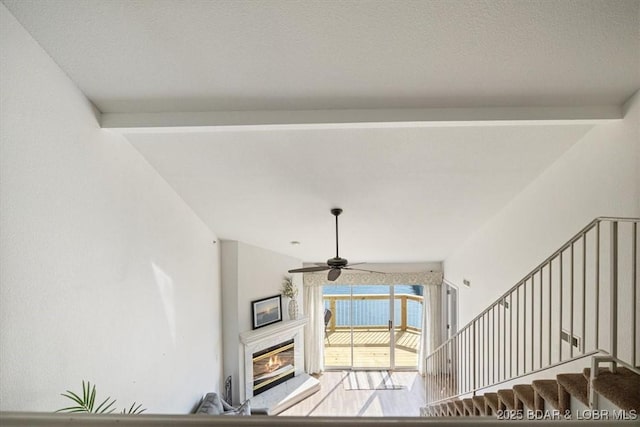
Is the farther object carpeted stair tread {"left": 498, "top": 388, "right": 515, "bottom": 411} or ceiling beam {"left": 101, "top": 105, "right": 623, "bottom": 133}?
carpeted stair tread {"left": 498, "top": 388, "right": 515, "bottom": 411}

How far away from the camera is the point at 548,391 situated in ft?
7.38

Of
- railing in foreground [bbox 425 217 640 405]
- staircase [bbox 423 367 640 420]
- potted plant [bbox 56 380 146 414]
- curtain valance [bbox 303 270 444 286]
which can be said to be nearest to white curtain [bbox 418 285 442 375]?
curtain valance [bbox 303 270 444 286]

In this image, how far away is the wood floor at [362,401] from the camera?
5832 millimetres

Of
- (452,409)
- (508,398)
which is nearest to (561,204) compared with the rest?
(508,398)

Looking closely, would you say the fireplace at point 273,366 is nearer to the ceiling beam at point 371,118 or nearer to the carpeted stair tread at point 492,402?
the carpeted stair tread at point 492,402

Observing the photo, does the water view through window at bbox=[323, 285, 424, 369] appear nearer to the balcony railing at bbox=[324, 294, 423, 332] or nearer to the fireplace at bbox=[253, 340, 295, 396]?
the balcony railing at bbox=[324, 294, 423, 332]

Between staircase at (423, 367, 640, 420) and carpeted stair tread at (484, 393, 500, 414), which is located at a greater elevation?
staircase at (423, 367, 640, 420)

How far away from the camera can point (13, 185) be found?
183 cm

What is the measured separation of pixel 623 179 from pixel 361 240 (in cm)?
369

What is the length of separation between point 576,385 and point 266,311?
5230 mm

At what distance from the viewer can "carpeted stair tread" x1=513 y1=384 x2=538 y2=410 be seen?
7.88 ft

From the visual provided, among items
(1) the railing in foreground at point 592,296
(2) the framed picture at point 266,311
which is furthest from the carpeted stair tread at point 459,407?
(2) the framed picture at point 266,311

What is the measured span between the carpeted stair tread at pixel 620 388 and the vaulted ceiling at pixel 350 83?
5.33ft

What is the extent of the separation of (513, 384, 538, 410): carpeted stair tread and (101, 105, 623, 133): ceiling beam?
201cm
